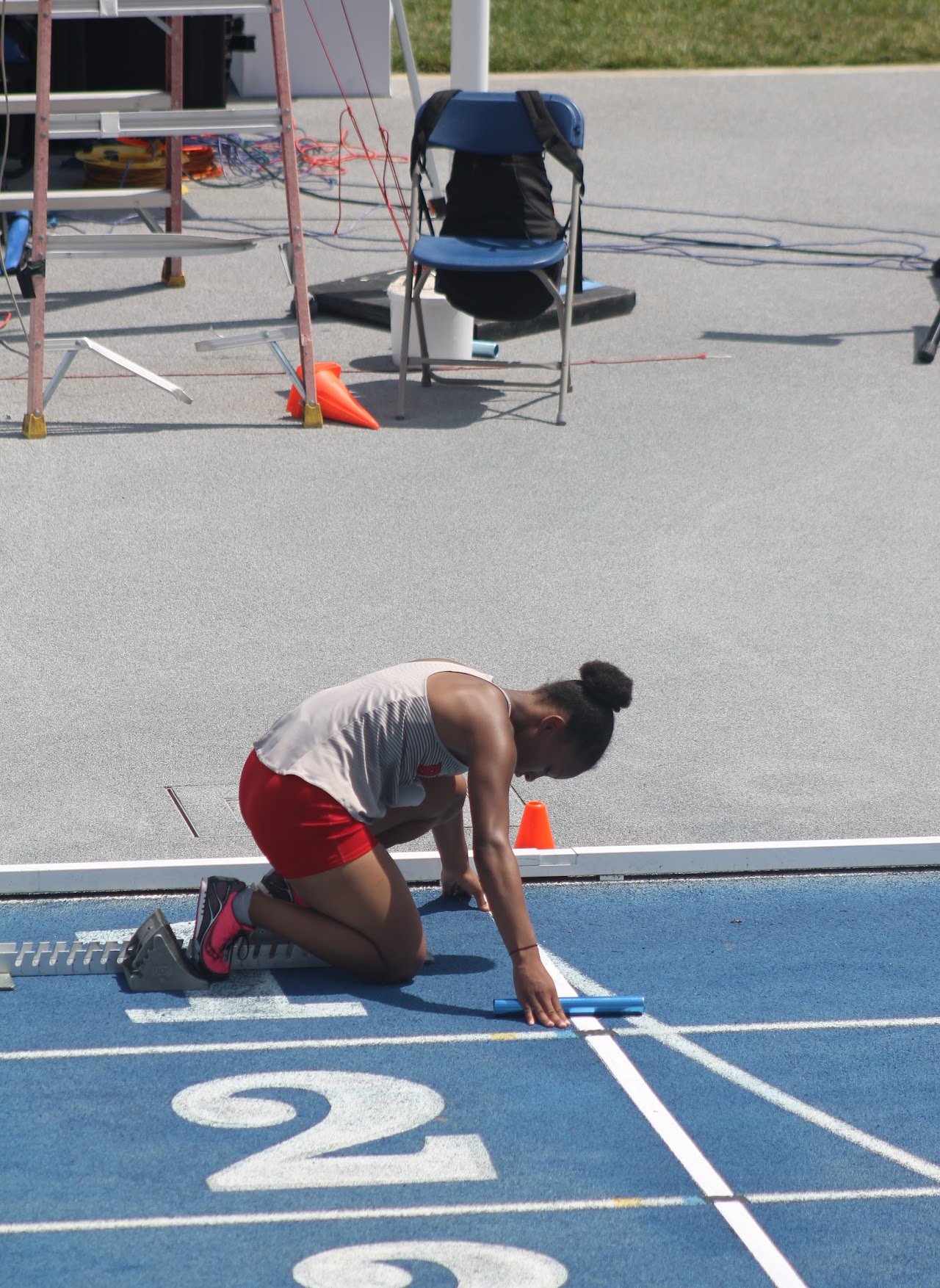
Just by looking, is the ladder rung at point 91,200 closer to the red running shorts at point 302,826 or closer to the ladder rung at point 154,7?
the ladder rung at point 154,7

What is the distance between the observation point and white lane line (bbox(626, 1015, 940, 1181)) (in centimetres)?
385

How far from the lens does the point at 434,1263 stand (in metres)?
3.38

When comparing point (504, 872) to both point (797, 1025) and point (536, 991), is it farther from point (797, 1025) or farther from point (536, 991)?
point (797, 1025)

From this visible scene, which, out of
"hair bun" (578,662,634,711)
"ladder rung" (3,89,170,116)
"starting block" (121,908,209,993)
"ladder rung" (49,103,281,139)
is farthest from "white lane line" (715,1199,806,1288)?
"ladder rung" (3,89,170,116)

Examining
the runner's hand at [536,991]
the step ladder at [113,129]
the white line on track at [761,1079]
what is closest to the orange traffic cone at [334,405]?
the step ladder at [113,129]

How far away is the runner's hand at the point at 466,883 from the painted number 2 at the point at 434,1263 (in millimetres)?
1659

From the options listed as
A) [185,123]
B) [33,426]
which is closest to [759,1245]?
[33,426]

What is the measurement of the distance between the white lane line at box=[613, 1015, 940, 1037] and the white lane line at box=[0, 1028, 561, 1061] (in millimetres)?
287

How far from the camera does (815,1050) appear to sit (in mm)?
4340

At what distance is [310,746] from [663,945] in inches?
50.0

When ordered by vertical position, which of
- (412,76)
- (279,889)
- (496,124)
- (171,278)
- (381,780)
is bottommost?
(279,889)

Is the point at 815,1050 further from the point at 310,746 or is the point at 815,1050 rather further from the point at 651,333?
the point at 651,333

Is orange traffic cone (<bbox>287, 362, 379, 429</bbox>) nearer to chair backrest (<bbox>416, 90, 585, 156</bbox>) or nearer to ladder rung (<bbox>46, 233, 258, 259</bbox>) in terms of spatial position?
ladder rung (<bbox>46, 233, 258, 259</bbox>)

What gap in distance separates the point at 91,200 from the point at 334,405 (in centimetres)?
206
